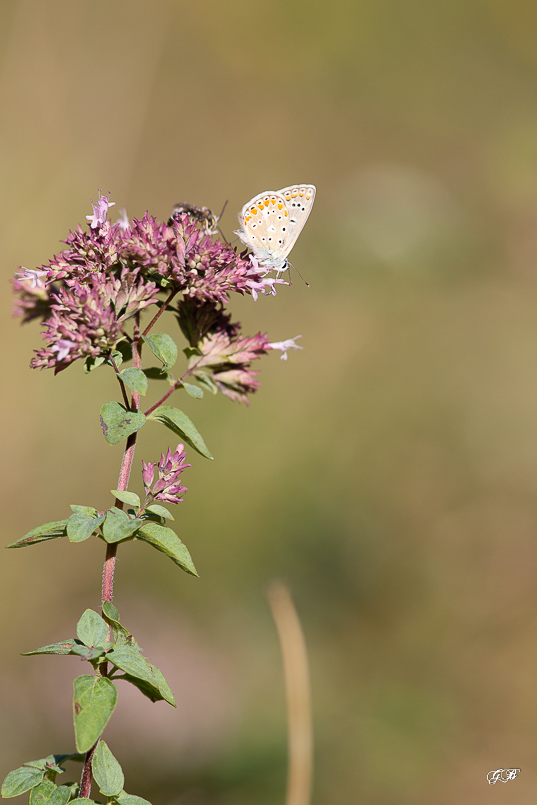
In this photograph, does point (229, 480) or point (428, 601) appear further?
point (229, 480)

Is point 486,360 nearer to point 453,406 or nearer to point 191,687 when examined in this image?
point 453,406

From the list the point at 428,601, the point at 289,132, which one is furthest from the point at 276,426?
the point at 289,132

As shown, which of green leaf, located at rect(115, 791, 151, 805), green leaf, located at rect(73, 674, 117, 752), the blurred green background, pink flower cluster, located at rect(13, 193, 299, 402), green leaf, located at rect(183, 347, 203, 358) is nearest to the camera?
green leaf, located at rect(73, 674, 117, 752)

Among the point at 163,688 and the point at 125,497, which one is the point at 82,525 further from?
the point at 163,688

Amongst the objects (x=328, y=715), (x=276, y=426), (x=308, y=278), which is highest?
(x=308, y=278)

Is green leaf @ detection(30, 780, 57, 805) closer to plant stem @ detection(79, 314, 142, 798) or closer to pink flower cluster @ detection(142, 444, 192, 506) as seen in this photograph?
plant stem @ detection(79, 314, 142, 798)

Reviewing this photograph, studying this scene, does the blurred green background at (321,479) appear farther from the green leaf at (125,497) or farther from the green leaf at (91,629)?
the green leaf at (125,497)

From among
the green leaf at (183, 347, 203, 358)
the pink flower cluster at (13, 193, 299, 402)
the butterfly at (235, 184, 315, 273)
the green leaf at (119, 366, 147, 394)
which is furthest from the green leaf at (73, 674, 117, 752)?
the butterfly at (235, 184, 315, 273)
